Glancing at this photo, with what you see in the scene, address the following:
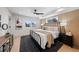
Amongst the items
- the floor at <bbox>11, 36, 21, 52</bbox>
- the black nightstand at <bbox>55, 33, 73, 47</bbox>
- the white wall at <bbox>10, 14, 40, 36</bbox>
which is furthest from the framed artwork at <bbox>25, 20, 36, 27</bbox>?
the black nightstand at <bbox>55, 33, 73, 47</bbox>

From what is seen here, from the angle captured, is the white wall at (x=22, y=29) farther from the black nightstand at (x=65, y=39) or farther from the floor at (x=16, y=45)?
the black nightstand at (x=65, y=39)

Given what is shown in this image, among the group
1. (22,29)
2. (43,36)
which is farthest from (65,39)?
(22,29)

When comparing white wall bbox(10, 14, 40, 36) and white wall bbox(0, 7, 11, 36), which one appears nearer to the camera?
white wall bbox(0, 7, 11, 36)

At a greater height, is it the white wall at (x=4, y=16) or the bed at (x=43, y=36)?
the white wall at (x=4, y=16)

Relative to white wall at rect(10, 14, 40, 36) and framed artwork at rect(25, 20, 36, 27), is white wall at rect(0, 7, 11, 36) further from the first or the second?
framed artwork at rect(25, 20, 36, 27)

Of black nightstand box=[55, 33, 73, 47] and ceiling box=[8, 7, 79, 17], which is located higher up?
ceiling box=[8, 7, 79, 17]

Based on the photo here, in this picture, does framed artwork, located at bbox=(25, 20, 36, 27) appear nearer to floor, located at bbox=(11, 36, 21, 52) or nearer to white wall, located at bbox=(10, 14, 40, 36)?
white wall, located at bbox=(10, 14, 40, 36)

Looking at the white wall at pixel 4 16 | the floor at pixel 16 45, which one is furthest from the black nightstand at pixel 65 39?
the white wall at pixel 4 16

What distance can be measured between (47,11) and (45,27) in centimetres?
37

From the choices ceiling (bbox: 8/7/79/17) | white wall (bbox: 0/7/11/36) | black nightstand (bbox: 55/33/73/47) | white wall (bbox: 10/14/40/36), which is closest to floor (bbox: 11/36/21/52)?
white wall (bbox: 10/14/40/36)

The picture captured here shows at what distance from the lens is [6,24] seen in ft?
6.59

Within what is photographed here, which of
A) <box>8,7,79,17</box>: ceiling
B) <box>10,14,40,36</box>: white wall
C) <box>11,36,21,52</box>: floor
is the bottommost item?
<box>11,36,21,52</box>: floor
